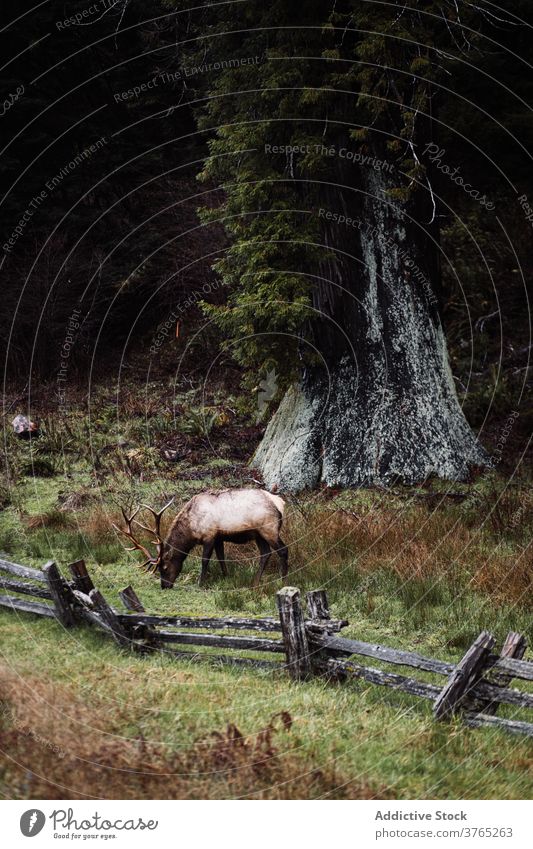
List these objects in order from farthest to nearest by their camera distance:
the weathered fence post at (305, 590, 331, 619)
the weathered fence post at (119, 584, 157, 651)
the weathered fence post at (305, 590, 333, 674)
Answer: the weathered fence post at (119, 584, 157, 651), the weathered fence post at (305, 590, 331, 619), the weathered fence post at (305, 590, 333, 674)

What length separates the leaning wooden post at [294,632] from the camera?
21.3 ft

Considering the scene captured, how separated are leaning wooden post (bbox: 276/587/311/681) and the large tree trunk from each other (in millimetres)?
5721

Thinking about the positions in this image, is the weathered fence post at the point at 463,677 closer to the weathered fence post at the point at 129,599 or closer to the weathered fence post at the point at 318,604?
the weathered fence post at the point at 318,604

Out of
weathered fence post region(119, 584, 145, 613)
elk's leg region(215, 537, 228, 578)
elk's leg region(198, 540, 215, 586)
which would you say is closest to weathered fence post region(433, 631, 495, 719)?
weathered fence post region(119, 584, 145, 613)

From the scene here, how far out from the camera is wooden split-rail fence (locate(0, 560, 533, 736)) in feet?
19.4

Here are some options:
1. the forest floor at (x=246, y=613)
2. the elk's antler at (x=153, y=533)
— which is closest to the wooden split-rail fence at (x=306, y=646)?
the forest floor at (x=246, y=613)

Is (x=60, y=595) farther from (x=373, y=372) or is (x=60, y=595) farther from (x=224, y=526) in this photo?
(x=373, y=372)

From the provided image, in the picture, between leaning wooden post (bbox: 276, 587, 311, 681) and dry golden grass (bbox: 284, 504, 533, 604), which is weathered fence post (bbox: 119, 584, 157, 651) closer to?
leaning wooden post (bbox: 276, 587, 311, 681)

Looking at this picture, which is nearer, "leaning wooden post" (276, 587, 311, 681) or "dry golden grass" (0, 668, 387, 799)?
"dry golden grass" (0, 668, 387, 799)

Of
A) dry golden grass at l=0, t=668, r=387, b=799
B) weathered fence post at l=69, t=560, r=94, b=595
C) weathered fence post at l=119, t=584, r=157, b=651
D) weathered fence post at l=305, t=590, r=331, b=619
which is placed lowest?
dry golden grass at l=0, t=668, r=387, b=799

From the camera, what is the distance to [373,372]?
12.8 metres

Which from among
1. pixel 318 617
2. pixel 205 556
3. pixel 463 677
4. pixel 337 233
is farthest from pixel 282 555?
pixel 337 233

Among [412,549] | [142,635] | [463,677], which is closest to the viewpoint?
[463,677]

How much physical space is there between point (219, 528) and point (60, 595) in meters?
2.00
